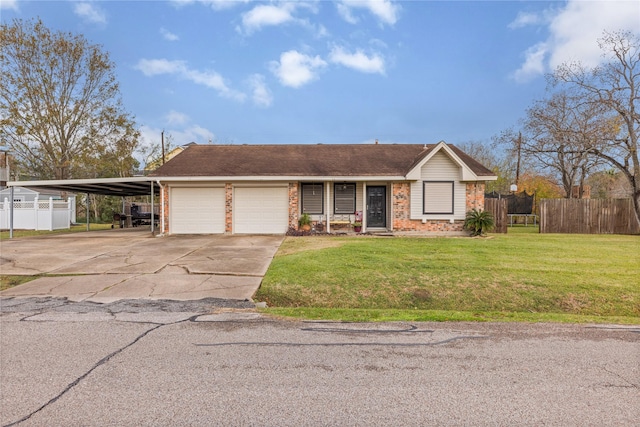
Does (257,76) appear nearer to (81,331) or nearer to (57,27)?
(57,27)

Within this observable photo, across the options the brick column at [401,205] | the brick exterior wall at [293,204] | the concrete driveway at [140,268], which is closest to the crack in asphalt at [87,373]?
the concrete driveway at [140,268]

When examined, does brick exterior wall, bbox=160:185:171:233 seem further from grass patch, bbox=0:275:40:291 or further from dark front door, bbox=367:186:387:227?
dark front door, bbox=367:186:387:227

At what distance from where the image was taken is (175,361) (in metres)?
3.60

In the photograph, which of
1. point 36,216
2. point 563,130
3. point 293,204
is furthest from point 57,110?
point 563,130

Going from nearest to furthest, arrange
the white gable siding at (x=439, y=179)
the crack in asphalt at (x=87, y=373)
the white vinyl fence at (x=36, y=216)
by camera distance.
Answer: the crack in asphalt at (x=87, y=373) → the white gable siding at (x=439, y=179) → the white vinyl fence at (x=36, y=216)

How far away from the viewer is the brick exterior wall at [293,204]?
15.8 metres

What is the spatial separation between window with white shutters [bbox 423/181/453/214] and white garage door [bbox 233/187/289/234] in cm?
622

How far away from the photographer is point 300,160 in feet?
56.2

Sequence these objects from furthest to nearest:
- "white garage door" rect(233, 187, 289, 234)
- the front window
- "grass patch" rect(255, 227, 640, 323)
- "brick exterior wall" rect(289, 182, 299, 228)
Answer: the front window
"white garage door" rect(233, 187, 289, 234)
"brick exterior wall" rect(289, 182, 299, 228)
"grass patch" rect(255, 227, 640, 323)

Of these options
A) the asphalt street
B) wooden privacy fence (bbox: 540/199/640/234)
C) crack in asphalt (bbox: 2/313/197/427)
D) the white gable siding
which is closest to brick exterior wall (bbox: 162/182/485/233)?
the white gable siding

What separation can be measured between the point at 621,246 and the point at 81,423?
15.5 metres

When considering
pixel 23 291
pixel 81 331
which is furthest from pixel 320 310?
pixel 23 291

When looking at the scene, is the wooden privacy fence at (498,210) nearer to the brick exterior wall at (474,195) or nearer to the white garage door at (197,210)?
the brick exterior wall at (474,195)

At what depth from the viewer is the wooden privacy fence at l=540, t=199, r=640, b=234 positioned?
1798 centimetres
